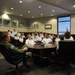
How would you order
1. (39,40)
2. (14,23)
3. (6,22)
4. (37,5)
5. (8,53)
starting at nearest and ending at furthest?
(8,53) < (39,40) < (37,5) < (6,22) < (14,23)


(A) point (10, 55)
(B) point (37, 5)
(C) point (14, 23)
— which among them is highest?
(B) point (37, 5)

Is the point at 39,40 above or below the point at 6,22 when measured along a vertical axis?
below

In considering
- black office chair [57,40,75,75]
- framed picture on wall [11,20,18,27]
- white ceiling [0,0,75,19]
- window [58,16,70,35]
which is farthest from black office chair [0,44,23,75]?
framed picture on wall [11,20,18,27]

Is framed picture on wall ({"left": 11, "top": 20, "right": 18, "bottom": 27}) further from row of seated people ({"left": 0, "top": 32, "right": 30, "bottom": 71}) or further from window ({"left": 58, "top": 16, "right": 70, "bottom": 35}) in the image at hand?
row of seated people ({"left": 0, "top": 32, "right": 30, "bottom": 71})

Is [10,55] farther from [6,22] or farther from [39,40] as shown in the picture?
[6,22]

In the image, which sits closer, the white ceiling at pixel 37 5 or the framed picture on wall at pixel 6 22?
the white ceiling at pixel 37 5

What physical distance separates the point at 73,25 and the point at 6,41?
8.74 m

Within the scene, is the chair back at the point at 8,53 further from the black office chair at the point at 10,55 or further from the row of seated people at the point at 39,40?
the row of seated people at the point at 39,40

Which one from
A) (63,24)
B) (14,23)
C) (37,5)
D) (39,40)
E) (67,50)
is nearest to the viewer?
(67,50)

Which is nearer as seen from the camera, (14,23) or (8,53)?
(8,53)

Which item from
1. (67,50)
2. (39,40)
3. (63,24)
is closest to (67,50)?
(67,50)

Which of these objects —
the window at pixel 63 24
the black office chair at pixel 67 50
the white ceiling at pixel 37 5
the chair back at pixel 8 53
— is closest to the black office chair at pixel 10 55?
the chair back at pixel 8 53

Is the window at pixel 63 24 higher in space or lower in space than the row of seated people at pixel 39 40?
higher

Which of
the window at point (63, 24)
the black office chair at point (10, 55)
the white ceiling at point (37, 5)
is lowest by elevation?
the black office chair at point (10, 55)
